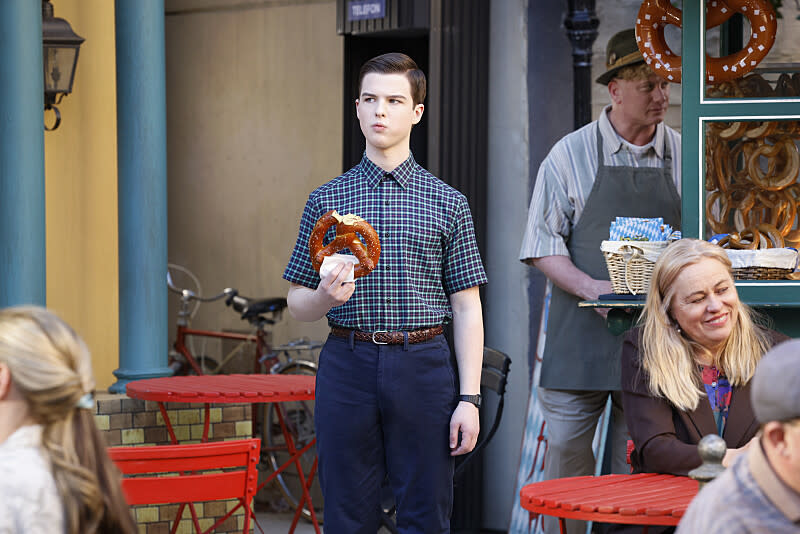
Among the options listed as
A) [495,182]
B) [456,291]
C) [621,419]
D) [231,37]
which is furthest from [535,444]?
[231,37]

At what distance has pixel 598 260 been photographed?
436 centimetres

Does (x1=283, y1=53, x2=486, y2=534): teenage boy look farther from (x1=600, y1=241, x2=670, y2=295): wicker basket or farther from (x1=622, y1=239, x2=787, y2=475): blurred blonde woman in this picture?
(x1=600, y1=241, x2=670, y2=295): wicker basket

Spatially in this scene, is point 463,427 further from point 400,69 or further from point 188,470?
point 400,69

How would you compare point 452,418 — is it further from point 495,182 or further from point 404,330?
point 495,182

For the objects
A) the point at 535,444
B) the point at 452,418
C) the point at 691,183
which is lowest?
the point at 535,444

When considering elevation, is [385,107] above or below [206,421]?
above

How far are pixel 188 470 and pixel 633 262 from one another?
163 cm

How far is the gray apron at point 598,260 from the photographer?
434 cm

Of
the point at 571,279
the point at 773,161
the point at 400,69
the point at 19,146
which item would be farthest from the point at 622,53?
the point at 19,146

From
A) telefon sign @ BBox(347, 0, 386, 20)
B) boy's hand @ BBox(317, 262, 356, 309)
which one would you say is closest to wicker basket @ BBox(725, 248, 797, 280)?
boy's hand @ BBox(317, 262, 356, 309)

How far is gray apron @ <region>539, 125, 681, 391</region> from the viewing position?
171 inches

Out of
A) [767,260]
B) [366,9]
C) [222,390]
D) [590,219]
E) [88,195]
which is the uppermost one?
[366,9]

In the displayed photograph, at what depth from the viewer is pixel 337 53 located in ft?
22.2

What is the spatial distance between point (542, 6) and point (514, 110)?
1.75 ft
